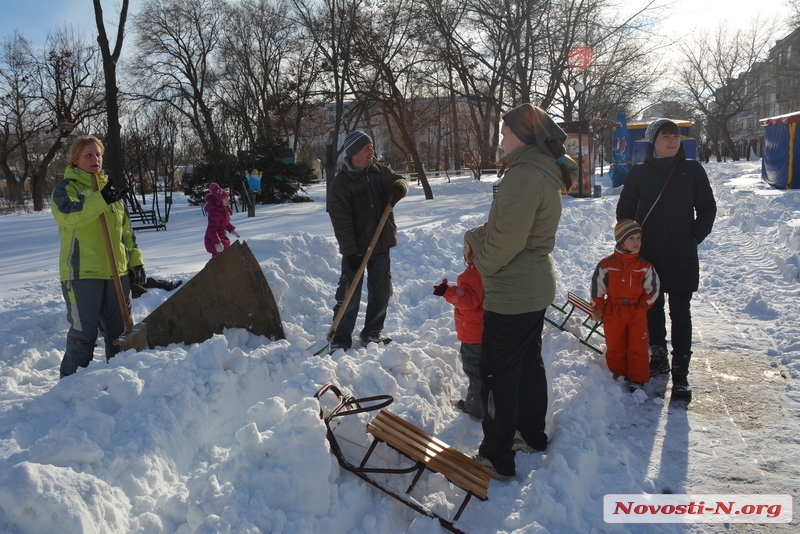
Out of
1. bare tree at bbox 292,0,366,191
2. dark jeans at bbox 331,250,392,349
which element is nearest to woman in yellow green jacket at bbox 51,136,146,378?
dark jeans at bbox 331,250,392,349

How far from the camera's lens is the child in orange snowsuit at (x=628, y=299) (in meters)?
4.00

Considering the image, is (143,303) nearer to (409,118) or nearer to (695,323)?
(695,323)

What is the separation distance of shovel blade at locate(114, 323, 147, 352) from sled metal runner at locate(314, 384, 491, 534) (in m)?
1.67

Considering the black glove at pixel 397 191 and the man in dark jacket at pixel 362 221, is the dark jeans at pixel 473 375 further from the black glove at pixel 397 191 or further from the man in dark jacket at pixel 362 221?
the black glove at pixel 397 191

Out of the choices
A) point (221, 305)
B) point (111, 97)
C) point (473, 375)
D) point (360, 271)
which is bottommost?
point (473, 375)

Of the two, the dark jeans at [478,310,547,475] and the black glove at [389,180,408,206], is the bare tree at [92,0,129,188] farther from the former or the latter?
the dark jeans at [478,310,547,475]

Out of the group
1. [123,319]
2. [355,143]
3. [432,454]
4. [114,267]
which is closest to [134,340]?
[123,319]

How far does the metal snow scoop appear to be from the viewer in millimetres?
4363

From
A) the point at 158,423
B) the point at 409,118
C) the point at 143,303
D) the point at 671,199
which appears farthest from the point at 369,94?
the point at 158,423

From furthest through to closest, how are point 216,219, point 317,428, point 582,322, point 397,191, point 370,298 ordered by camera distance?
point 216,219 < point 582,322 < point 370,298 < point 397,191 < point 317,428

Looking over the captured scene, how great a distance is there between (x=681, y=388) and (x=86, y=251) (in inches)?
165

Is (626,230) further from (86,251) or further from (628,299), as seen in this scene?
(86,251)

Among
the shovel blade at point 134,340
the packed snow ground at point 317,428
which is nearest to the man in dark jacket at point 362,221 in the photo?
the packed snow ground at point 317,428

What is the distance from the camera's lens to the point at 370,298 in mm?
4914
